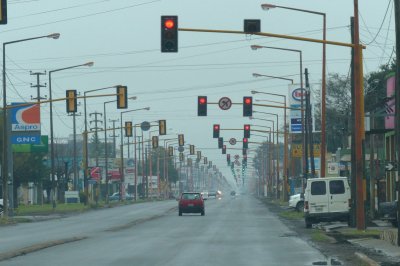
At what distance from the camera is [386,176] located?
213 feet

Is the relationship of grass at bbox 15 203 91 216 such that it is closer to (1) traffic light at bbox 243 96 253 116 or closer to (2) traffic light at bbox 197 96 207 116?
(1) traffic light at bbox 243 96 253 116

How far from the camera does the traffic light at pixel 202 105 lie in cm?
5134

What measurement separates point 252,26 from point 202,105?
2181 cm

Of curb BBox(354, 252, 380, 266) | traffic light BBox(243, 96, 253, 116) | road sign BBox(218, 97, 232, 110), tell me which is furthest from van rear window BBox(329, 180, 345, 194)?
curb BBox(354, 252, 380, 266)

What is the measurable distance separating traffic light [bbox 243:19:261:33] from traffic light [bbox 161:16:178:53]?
205cm

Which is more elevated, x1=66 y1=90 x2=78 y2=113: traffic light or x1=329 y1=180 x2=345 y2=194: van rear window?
x1=66 y1=90 x2=78 y2=113: traffic light

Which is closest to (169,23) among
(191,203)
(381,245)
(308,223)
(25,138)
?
(381,245)

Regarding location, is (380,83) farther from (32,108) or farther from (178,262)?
(178,262)

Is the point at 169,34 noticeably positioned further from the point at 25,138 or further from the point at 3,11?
the point at 25,138

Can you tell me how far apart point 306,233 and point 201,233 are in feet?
13.7

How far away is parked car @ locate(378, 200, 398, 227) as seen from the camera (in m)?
44.7

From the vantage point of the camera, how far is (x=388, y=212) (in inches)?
1818

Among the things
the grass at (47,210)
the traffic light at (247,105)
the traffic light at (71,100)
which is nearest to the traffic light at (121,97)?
the traffic light at (71,100)

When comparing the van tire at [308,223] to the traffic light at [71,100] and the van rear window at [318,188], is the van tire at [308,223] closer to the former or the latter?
the van rear window at [318,188]
